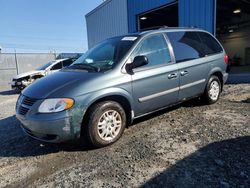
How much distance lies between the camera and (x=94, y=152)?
3.37 m

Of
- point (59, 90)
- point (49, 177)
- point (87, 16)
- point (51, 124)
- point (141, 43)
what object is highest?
point (87, 16)

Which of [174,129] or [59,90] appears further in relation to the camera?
[174,129]

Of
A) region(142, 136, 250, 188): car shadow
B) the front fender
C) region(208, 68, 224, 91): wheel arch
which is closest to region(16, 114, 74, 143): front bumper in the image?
the front fender

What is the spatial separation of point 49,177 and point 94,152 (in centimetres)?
77

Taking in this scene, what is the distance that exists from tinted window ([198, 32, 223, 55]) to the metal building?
3911 mm

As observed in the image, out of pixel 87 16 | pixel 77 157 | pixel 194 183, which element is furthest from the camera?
pixel 87 16

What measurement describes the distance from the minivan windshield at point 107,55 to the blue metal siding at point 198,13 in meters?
6.01

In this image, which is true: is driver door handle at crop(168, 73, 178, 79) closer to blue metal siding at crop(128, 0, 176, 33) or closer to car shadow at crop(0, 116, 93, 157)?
car shadow at crop(0, 116, 93, 157)

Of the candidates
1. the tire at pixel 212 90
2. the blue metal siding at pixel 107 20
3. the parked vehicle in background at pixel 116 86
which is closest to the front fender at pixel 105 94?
the parked vehicle in background at pixel 116 86

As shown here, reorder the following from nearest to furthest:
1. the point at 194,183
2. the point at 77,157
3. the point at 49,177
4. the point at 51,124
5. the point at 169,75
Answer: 1. the point at 194,183
2. the point at 49,177
3. the point at 51,124
4. the point at 77,157
5. the point at 169,75

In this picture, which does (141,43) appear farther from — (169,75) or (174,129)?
(174,129)

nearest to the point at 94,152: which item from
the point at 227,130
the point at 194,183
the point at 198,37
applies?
the point at 194,183

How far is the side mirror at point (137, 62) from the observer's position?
12.1ft

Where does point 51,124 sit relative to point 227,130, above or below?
above
